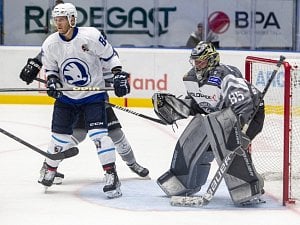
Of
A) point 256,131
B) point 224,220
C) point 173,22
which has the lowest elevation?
point 224,220

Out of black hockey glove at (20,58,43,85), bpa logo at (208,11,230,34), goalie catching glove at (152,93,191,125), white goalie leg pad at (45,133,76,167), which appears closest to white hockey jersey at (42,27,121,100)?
black hockey glove at (20,58,43,85)

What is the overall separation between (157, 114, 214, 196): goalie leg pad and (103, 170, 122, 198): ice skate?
236 mm

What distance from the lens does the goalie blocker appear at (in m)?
5.09

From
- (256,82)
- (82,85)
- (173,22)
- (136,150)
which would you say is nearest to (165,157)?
(136,150)

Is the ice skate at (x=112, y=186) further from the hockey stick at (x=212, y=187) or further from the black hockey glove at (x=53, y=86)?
the black hockey glove at (x=53, y=86)

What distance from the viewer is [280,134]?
709 centimetres

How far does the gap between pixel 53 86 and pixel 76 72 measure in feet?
0.52

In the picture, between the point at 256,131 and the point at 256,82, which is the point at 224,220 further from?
the point at 256,82

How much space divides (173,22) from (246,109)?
690cm

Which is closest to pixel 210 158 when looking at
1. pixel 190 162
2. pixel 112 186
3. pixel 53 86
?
pixel 190 162

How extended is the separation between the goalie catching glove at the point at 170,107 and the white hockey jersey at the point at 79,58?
1.22 ft

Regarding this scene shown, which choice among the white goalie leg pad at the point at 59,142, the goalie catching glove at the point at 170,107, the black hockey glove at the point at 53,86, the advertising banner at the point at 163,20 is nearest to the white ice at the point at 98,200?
the white goalie leg pad at the point at 59,142

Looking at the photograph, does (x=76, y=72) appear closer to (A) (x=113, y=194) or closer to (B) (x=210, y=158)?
(A) (x=113, y=194)

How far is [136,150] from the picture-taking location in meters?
7.31
